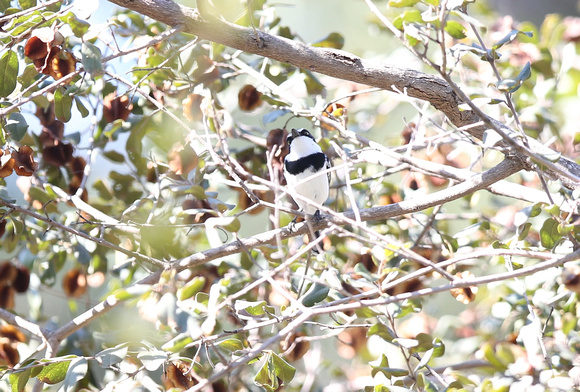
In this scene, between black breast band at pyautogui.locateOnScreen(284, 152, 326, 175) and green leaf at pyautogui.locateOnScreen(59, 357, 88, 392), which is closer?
green leaf at pyautogui.locateOnScreen(59, 357, 88, 392)

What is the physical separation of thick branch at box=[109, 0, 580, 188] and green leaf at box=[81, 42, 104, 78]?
20cm

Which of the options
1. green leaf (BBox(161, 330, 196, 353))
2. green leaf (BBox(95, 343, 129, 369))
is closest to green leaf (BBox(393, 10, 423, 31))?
green leaf (BBox(161, 330, 196, 353))

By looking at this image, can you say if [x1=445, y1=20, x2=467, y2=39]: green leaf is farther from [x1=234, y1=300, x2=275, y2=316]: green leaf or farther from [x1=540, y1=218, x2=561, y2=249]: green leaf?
[x1=234, y1=300, x2=275, y2=316]: green leaf

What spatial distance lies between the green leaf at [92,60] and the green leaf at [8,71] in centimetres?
30

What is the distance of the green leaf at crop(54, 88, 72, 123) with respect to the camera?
1895 mm

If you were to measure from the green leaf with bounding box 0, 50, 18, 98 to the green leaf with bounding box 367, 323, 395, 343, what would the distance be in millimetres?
1284

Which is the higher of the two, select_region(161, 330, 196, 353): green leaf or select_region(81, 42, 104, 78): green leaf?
select_region(81, 42, 104, 78): green leaf

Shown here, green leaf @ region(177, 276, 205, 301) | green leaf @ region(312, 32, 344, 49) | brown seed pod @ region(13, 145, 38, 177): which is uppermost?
green leaf @ region(312, 32, 344, 49)

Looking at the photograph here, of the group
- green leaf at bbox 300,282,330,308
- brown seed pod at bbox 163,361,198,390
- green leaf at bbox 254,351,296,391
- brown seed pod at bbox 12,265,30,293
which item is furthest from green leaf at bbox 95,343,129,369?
brown seed pod at bbox 12,265,30,293

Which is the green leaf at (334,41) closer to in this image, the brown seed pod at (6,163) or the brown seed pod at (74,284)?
the brown seed pod at (6,163)

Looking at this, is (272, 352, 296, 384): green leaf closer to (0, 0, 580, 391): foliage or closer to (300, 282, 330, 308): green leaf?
(0, 0, 580, 391): foliage

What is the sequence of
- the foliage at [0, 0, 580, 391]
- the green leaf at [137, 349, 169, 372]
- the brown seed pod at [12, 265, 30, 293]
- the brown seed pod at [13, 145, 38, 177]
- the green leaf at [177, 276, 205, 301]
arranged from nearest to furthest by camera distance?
the green leaf at [177, 276, 205, 301], the green leaf at [137, 349, 169, 372], the foliage at [0, 0, 580, 391], the brown seed pod at [13, 145, 38, 177], the brown seed pod at [12, 265, 30, 293]

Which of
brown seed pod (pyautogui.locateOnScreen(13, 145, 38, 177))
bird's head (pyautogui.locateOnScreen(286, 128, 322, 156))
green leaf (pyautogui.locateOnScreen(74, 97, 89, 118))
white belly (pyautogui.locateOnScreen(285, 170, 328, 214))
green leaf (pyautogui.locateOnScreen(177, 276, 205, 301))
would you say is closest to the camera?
green leaf (pyautogui.locateOnScreen(177, 276, 205, 301))

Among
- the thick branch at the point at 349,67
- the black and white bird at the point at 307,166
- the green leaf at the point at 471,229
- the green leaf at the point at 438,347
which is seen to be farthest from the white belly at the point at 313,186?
the green leaf at the point at 438,347
